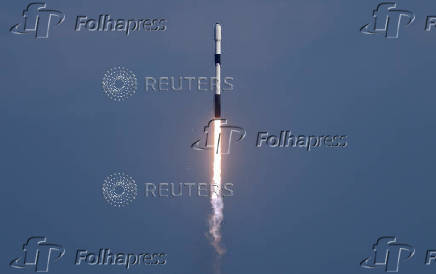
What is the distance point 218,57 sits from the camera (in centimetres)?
8894

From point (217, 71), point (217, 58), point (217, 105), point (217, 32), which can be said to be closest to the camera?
point (217, 105)

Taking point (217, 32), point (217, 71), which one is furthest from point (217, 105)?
point (217, 32)

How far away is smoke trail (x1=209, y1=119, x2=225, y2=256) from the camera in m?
90.1

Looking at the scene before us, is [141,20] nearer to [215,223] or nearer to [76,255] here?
[215,223]

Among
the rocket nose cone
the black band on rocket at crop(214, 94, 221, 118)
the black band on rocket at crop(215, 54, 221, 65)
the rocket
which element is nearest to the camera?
the black band on rocket at crop(214, 94, 221, 118)

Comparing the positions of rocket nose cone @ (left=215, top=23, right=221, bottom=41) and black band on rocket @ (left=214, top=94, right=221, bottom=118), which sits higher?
rocket nose cone @ (left=215, top=23, right=221, bottom=41)

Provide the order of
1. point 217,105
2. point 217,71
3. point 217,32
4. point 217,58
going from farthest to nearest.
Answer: point 217,32
point 217,71
point 217,58
point 217,105

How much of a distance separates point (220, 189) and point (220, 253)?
6.51 meters

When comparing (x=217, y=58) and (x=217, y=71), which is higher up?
(x=217, y=58)

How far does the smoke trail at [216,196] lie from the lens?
90125 millimetres

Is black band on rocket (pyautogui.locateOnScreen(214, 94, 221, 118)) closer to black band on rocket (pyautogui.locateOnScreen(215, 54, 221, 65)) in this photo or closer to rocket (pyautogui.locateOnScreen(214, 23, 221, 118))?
rocket (pyautogui.locateOnScreen(214, 23, 221, 118))

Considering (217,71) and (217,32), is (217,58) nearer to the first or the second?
(217,71)

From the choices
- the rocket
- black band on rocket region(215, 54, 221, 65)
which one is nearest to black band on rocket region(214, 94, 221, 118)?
the rocket

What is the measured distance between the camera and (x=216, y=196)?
92.4 metres
